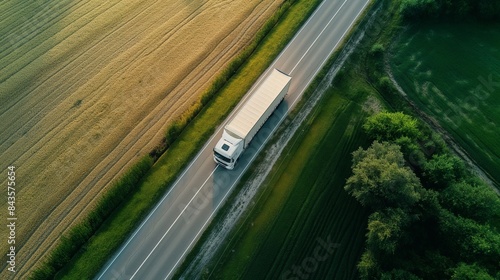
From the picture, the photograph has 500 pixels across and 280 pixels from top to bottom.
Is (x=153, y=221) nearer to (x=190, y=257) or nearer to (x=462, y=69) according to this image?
(x=190, y=257)

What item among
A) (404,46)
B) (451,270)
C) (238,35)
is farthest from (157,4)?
(451,270)

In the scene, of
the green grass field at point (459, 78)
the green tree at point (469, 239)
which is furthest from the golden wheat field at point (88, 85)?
the green tree at point (469, 239)

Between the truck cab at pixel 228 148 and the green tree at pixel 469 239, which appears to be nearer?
the green tree at pixel 469 239

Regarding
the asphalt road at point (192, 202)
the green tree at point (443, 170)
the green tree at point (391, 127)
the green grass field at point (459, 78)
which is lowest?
the asphalt road at point (192, 202)

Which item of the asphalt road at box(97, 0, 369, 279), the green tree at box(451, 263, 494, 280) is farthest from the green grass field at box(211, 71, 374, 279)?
the green tree at box(451, 263, 494, 280)

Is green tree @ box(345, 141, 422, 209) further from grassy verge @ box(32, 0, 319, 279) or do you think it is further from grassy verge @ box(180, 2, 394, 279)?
grassy verge @ box(32, 0, 319, 279)

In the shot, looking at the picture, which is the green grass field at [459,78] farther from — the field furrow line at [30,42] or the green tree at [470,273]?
the field furrow line at [30,42]

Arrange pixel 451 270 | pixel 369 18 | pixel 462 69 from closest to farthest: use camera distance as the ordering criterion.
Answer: pixel 451 270 → pixel 462 69 → pixel 369 18

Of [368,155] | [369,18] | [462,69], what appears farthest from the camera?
[369,18]
